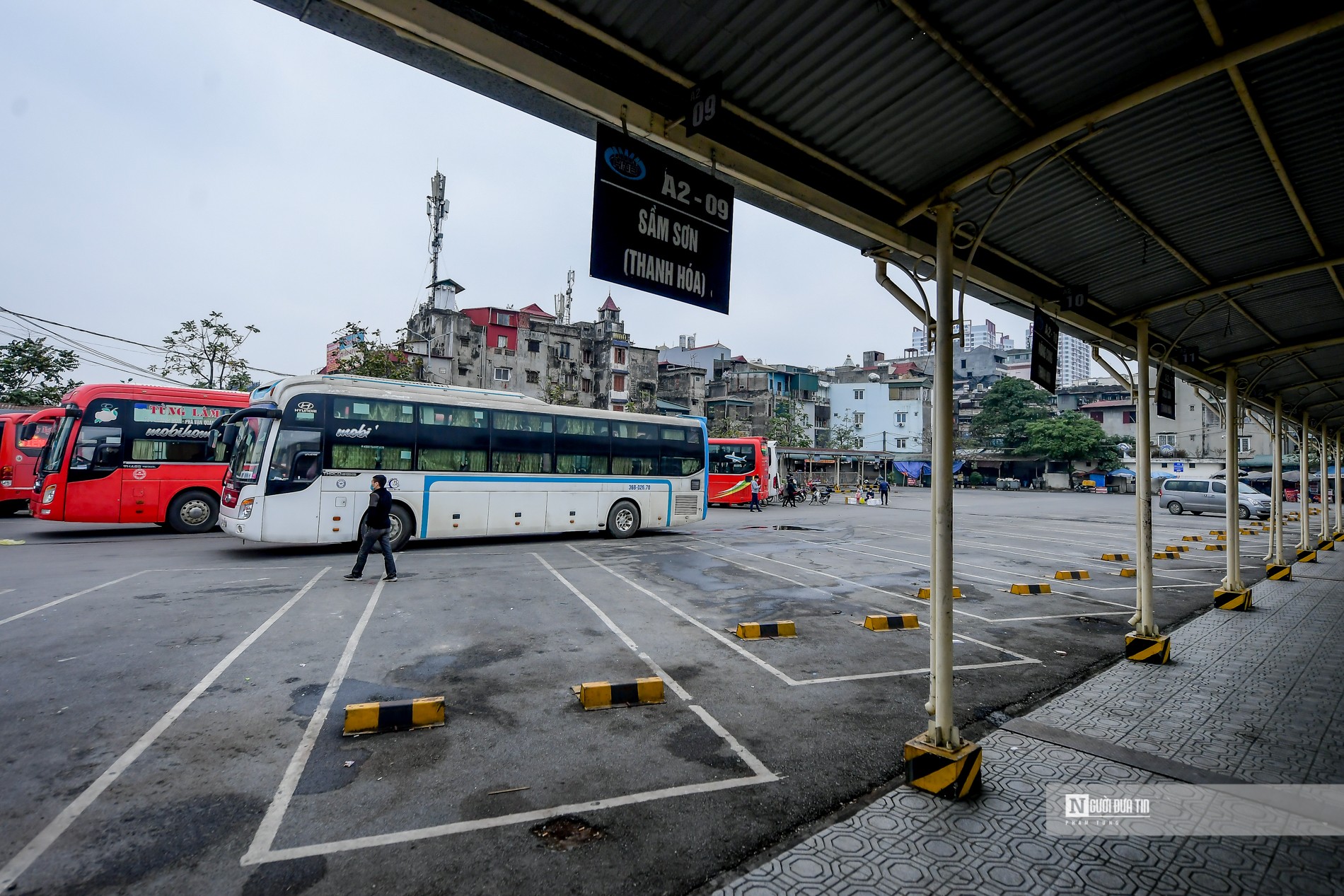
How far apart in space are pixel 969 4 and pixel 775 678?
5.09 m

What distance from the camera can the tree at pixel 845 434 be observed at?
206 feet

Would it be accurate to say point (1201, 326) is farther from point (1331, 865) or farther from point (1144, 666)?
point (1331, 865)

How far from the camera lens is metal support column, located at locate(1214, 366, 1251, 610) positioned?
28.8 ft

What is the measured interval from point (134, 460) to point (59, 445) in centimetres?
143

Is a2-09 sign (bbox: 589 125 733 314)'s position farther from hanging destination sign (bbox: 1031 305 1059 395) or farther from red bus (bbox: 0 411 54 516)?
red bus (bbox: 0 411 54 516)

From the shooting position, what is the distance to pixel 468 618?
783 cm

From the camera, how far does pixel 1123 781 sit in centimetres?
396

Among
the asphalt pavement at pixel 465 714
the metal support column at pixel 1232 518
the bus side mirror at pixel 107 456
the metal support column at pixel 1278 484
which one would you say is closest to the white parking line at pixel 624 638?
the asphalt pavement at pixel 465 714

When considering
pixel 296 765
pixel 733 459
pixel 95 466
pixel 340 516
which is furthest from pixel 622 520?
pixel 733 459

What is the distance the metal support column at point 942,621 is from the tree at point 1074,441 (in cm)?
6299

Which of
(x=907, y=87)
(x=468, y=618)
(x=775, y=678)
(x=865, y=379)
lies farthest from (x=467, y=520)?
(x=865, y=379)

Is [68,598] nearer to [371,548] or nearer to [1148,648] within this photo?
[371,548]

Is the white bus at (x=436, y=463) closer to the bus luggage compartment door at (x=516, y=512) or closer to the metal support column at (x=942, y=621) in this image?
the bus luggage compartment door at (x=516, y=512)

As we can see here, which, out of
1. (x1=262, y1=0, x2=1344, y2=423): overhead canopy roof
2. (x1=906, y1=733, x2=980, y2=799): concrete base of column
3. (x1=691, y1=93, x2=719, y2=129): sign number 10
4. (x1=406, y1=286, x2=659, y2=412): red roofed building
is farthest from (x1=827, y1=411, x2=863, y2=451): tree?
(x1=691, y1=93, x2=719, y2=129): sign number 10
